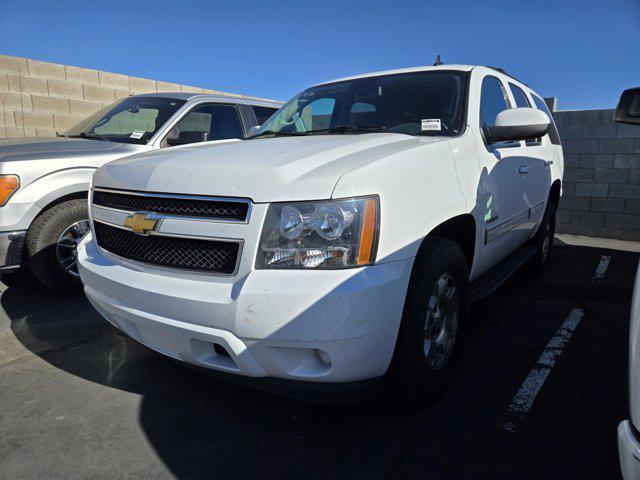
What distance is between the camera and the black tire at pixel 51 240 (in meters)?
3.55

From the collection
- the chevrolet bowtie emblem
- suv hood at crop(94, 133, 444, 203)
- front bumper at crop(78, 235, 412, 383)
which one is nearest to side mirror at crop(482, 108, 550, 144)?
suv hood at crop(94, 133, 444, 203)

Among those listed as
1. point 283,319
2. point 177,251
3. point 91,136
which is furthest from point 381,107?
point 91,136

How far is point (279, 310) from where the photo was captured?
165 centimetres

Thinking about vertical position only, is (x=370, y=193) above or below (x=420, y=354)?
above

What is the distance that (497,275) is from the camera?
3189mm

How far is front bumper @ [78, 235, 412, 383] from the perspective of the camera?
65.0 inches

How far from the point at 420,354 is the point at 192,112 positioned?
12.2ft

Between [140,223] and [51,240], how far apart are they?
2.10 meters

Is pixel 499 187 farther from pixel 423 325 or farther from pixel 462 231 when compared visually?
pixel 423 325

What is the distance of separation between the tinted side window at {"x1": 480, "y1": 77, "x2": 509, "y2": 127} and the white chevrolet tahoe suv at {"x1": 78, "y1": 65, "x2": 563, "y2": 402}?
320mm

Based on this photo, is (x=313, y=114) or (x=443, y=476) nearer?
(x=443, y=476)

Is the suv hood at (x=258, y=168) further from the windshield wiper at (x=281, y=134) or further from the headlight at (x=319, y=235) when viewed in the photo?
the windshield wiper at (x=281, y=134)

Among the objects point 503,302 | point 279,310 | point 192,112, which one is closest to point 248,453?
point 279,310

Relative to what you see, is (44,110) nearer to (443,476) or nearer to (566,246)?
(443,476)
